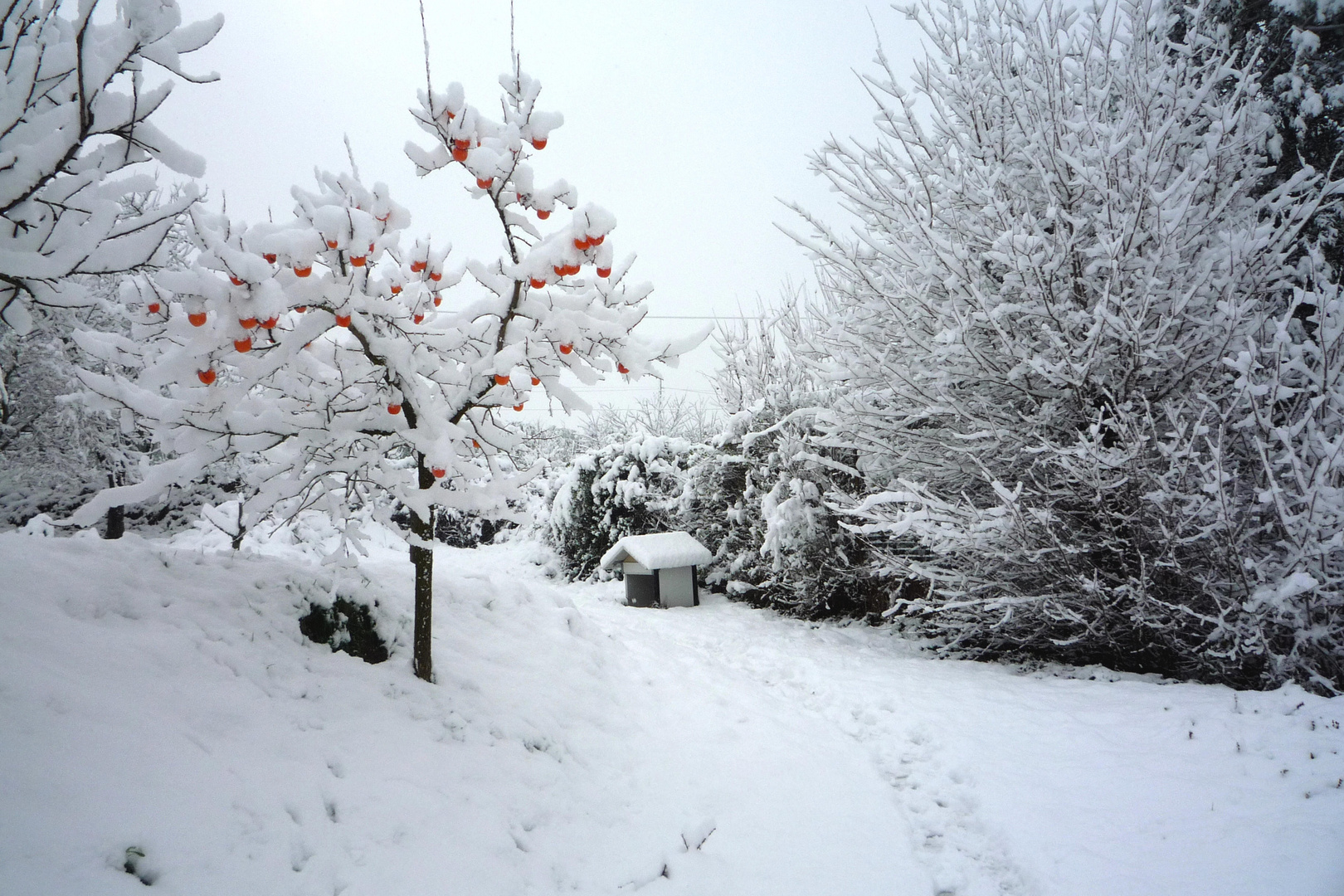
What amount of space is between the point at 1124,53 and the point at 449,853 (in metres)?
8.02

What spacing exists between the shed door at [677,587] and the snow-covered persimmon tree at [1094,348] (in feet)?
15.5

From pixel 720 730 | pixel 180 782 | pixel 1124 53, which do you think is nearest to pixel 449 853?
pixel 180 782

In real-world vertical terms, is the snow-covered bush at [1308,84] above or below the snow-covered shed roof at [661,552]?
above

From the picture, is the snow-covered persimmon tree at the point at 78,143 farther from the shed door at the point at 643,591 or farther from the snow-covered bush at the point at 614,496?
the snow-covered bush at the point at 614,496

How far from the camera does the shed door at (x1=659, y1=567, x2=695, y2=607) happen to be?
10.4m

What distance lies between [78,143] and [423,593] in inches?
110

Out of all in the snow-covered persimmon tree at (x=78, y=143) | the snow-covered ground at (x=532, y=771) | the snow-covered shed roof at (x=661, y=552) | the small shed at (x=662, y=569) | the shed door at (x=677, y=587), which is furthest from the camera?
the shed door at (x=677, y=587)

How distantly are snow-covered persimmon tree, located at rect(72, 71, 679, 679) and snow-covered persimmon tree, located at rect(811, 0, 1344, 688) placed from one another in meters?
3.53

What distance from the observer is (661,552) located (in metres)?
10.2

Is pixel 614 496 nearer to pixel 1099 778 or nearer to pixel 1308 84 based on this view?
pixel 1099 778

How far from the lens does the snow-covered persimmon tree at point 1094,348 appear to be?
4.61 m

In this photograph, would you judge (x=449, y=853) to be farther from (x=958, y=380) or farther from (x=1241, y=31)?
(x=1241, y=31)

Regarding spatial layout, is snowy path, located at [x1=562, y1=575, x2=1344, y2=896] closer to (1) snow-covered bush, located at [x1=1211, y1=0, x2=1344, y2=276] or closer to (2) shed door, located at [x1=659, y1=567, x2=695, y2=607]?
(2) shed door, located at [x1=659, y1=567, x2=695, y2=607]

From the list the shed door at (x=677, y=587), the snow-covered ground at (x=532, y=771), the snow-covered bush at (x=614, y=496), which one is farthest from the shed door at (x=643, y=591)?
the snow-covered ground at (x=532, y=771)
